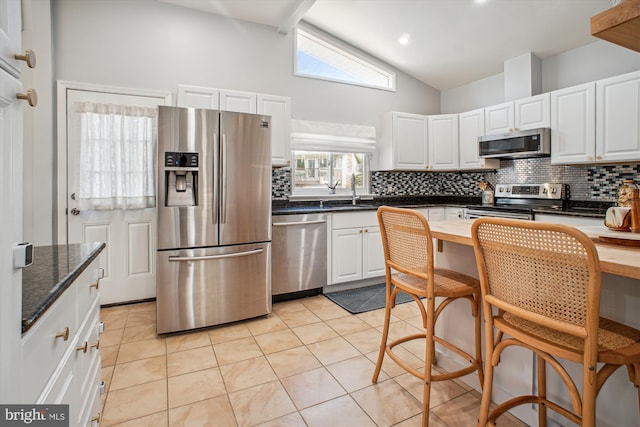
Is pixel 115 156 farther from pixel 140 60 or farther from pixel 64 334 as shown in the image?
pixel 64 334

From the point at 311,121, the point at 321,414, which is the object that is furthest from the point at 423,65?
the point at 321,414

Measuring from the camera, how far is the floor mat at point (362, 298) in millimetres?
3226

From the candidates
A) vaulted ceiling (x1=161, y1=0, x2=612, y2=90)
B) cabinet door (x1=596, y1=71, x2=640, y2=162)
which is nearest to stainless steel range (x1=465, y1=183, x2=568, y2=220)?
cabinet door (x1=596, y1=71, x2=640, y2=162)

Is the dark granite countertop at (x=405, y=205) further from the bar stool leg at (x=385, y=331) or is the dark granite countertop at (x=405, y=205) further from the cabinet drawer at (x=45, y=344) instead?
the cabinet drawer at (x=45, y=344)

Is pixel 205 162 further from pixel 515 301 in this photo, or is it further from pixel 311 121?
pixel 515 301

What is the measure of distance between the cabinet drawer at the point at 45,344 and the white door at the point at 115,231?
2.54 metres

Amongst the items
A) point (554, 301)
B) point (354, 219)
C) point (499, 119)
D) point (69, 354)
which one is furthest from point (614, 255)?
point (499, 119)

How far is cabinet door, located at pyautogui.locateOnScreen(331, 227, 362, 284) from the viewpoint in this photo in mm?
3643

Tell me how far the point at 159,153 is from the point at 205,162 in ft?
1.11

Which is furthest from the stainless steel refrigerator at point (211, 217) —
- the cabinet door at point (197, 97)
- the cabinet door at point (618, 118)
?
the cabinet door at point (618, 118)

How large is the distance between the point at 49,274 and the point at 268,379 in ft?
4.55

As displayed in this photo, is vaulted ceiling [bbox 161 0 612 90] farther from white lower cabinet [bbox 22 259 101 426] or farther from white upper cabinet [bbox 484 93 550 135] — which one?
white lower cabinet [bbox 22 259 101 426]

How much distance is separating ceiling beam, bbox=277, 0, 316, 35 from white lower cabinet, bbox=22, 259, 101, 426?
314 centimetres

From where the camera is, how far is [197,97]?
3.25 meters
